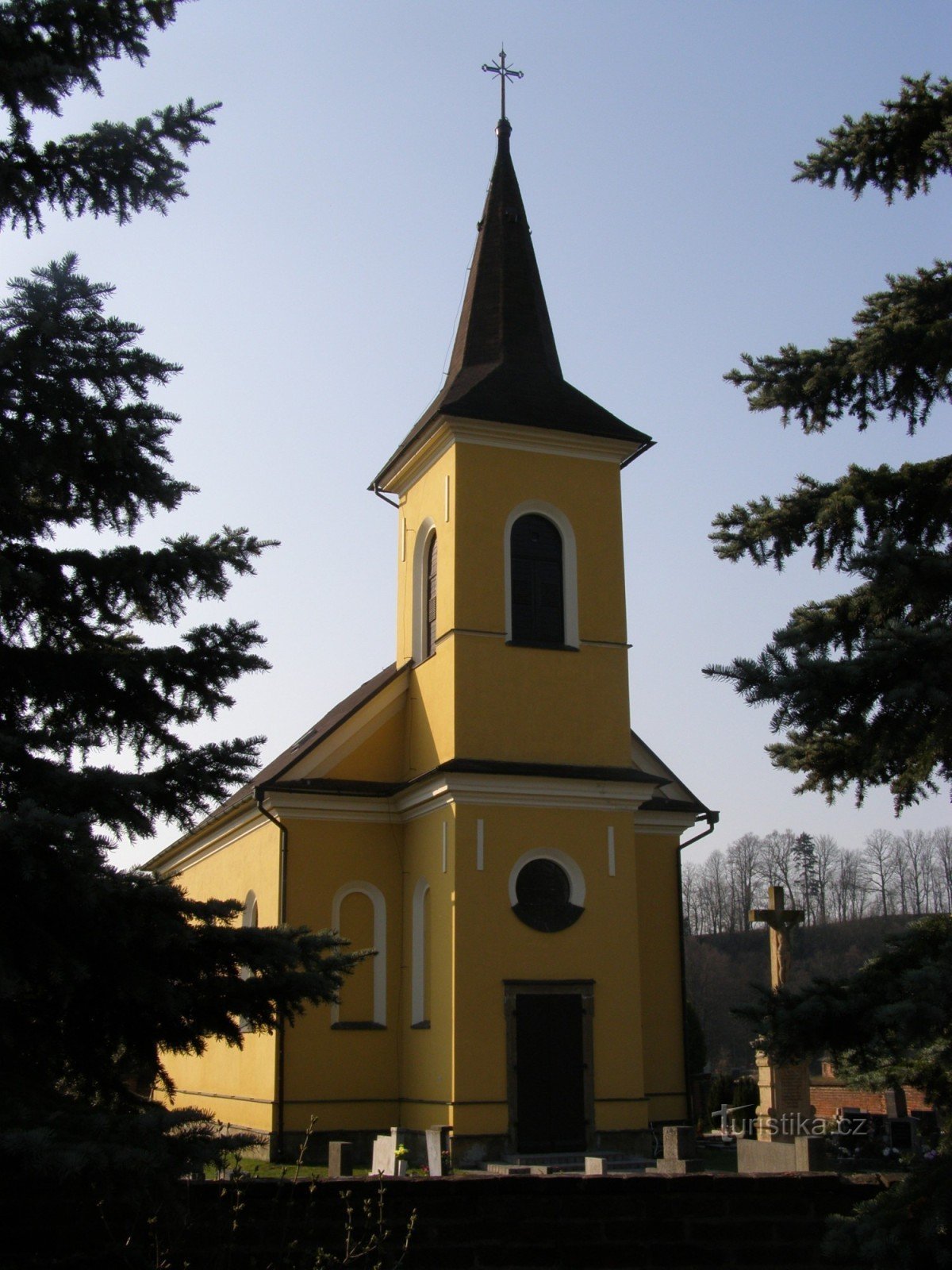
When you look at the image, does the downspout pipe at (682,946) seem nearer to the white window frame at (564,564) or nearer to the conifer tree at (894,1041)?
the white window frame at (564,564)

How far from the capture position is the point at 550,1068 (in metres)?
17.0

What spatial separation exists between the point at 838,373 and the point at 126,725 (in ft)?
15.5

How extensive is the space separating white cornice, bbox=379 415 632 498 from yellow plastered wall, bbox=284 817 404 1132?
5.85 metres

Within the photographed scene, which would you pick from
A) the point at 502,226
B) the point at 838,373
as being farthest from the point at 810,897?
the point at 838,373

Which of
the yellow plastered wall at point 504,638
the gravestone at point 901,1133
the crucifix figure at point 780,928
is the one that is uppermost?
the yellow plastered wall at point 504,638

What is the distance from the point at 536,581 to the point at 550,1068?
6.91 metres

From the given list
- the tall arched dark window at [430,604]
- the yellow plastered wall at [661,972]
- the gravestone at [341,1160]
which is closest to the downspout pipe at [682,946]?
the yellow plastered wall at [661,972]

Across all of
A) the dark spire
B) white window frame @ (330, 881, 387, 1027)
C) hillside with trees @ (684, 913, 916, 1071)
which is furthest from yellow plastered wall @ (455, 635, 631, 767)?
hillside with trees @ (684, 913, 916, 1071)

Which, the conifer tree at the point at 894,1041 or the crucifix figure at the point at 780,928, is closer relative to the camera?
the conifer tree at the point at 894,1041

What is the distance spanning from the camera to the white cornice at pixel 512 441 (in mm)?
19266

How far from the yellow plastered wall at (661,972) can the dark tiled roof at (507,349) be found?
6571 millimetres

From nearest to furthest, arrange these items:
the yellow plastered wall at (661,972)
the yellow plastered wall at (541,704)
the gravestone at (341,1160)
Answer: the gravestone at (341,1160) → the yellow plastered wall at (541,704) → the yellow plastered wall at (661,972)

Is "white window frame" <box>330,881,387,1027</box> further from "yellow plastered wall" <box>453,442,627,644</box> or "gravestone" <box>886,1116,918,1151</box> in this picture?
"gravestone" <box>886,1116,918,1151</box>

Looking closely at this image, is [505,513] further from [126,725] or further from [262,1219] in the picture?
[262,1219]
